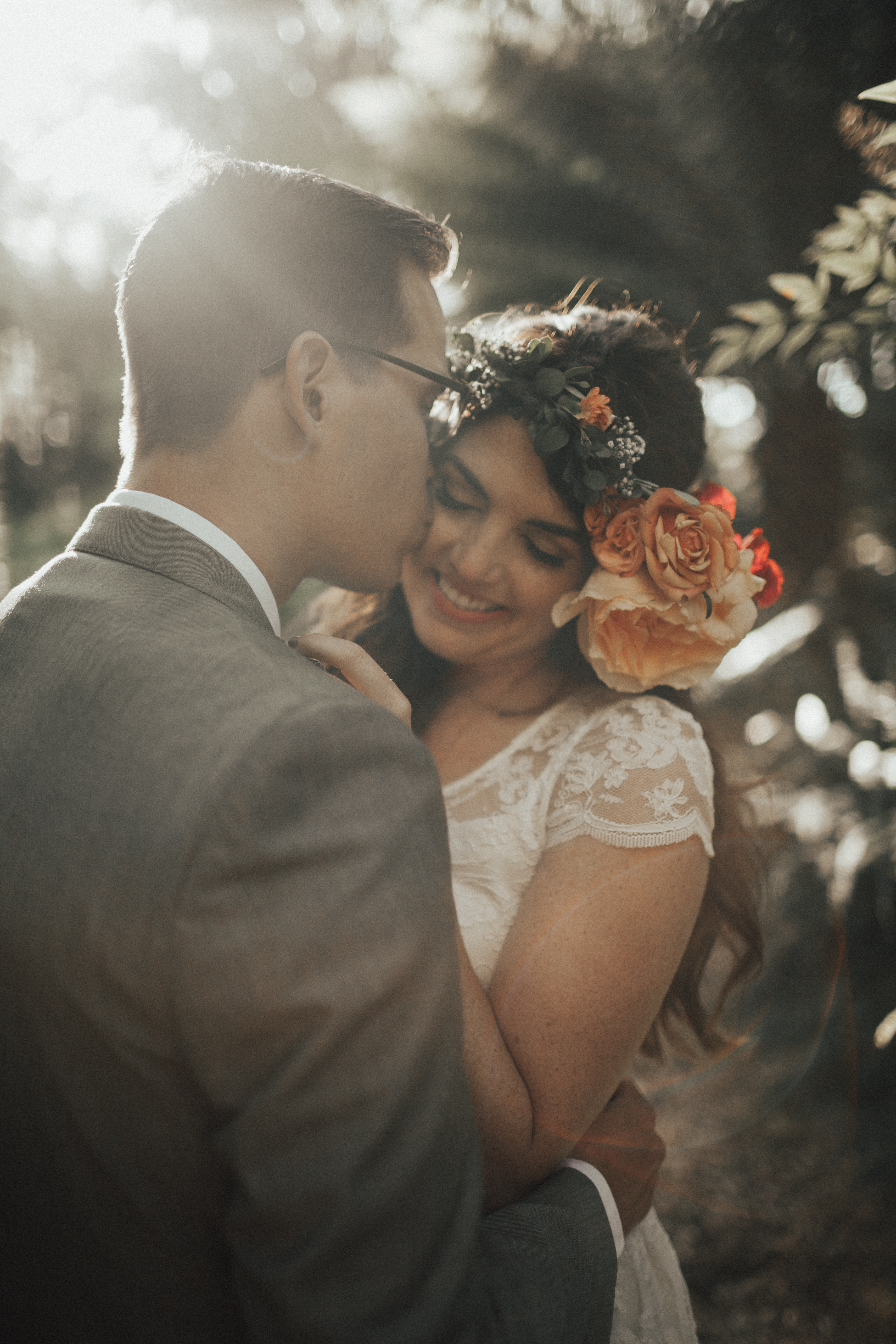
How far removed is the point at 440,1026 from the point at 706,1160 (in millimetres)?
3985

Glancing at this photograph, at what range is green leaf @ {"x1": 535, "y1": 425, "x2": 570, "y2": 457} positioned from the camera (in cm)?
182

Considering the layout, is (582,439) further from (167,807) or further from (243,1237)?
(243,1237)

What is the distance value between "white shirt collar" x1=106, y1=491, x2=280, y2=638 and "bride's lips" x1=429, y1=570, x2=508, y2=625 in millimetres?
840

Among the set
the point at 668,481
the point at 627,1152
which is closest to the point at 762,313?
Result: the point at 668,481

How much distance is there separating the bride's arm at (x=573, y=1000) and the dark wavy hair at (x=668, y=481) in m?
0.48

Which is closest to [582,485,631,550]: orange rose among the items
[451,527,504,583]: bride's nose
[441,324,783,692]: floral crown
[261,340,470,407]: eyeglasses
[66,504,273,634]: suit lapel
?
[441,324,783,692]: floral crown

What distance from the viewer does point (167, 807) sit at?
898mm

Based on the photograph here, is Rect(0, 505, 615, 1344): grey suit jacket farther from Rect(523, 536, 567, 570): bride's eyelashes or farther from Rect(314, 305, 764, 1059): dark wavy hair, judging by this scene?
Rect(314, 305, 764, 1059): dark wavy hair

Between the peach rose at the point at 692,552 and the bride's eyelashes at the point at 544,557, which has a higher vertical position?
the peach rose at the point at 692,552

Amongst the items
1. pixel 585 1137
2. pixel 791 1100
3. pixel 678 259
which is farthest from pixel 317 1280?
pixel 791 1100

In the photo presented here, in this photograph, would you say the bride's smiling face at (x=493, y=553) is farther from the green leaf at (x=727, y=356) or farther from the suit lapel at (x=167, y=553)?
the suit lapel at (x=167, y=553)

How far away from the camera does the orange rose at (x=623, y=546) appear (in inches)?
70.6

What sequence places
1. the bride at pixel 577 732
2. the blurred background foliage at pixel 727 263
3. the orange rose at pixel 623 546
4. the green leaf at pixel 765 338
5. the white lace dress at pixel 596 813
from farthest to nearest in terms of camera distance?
1. the blurred background foliage at pixel 727 263
2. the green leaf at pixel 765 338
3. the orange rose at pixel 623 546
4. the white lace dress at pixel 596 813
5. the bride at pixel 577 732

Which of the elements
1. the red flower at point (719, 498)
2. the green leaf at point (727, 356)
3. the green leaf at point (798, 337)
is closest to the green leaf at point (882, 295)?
the green leaf at point (798, 337)
